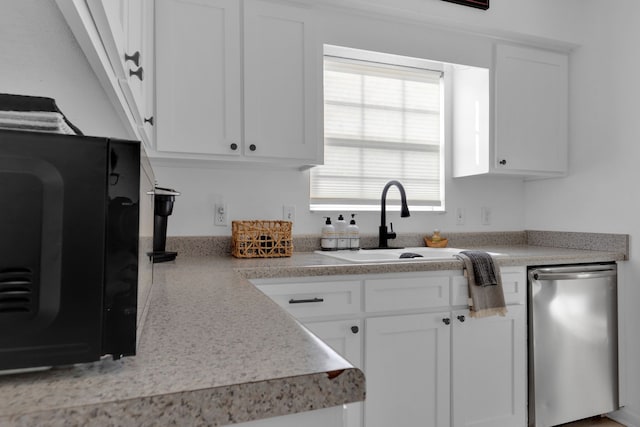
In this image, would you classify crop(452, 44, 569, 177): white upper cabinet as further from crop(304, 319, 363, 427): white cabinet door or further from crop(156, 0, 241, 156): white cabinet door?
crop(156, 0, 241, 156): white cabinet door

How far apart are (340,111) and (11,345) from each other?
2.31 meters

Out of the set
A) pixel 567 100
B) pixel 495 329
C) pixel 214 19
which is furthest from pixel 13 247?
pixel 567 100

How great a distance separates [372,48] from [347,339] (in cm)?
164

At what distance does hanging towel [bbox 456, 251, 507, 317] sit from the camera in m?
1.92

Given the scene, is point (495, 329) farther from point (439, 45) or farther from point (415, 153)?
point (439, 45)

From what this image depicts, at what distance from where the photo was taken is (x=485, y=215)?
287 centimetres

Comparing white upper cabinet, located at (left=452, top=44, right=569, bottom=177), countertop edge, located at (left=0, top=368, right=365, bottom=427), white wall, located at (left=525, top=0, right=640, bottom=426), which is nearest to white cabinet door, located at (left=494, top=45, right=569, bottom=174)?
white upper cabinet, located at (left=452, top=44, right=569, bottom=177)

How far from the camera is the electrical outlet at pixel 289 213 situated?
2.38 metres

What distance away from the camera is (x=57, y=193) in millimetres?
464

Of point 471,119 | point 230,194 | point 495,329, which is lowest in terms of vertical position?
point 495,329

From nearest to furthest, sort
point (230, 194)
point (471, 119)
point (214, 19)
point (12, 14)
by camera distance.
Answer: point (12, 14), point (214, 19), point (230, 194), point (471, 119)

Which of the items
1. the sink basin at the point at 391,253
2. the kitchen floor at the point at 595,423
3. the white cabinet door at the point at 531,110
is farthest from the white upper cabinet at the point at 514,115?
the kitchen floor at the point at 595,423

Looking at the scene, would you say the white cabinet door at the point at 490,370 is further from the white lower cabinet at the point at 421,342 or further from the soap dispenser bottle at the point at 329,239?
the soap dispenser bottle at the point at 329,239

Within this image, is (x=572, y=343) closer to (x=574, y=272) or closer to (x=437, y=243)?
(x=574, y=272)
